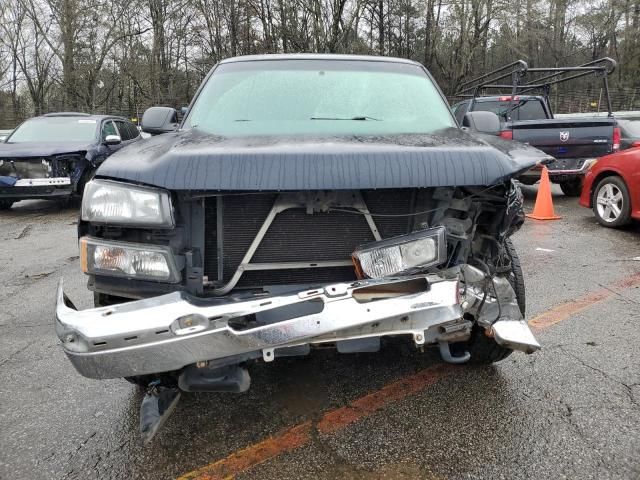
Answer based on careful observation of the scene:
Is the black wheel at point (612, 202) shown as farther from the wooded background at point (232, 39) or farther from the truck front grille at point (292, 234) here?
the wooded background at point (232, 39)

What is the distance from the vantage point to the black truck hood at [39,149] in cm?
814

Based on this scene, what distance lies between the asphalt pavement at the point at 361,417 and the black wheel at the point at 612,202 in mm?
3222

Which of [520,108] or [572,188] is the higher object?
[520,108]

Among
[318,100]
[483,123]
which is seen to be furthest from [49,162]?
[483,123]

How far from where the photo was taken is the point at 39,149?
27.2 feet

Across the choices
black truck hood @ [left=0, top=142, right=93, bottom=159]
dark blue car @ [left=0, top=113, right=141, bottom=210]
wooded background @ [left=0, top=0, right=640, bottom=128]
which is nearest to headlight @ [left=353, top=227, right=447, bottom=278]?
dark blue car @ [left=0, top=113, right=141, bottom=210]

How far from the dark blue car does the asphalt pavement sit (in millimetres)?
5223

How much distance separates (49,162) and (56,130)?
143 centimetres

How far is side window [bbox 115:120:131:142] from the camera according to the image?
34.6 ft

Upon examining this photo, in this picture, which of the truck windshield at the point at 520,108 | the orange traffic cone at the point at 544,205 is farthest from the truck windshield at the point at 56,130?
the orange traffic cone at the point at 544,205

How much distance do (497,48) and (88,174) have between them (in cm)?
2849

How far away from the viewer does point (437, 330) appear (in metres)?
2.06

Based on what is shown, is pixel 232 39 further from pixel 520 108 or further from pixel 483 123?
pixel 483 123

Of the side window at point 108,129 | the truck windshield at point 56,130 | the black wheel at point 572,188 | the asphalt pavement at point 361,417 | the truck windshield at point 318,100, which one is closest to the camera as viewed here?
the asphalt pavement at point 361,417
